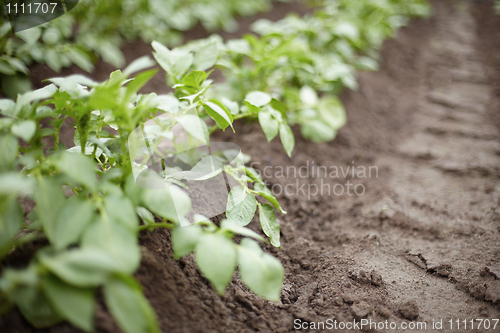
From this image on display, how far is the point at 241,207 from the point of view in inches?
36.6

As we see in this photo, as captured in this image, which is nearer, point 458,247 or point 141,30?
point 458,247

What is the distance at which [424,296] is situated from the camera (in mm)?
983

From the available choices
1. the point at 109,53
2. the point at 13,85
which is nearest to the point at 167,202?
the point at 13,85

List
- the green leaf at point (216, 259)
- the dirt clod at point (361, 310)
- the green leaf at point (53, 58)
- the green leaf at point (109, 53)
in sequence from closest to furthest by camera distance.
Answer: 1. the green leaf at point (216, 259)
2. the dirt clod at point (361, 310)
3. the green leaf at point (53, 58)
4. the green leaf at point (109, 53)

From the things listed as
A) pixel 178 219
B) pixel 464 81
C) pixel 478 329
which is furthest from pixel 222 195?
pixel 464 81

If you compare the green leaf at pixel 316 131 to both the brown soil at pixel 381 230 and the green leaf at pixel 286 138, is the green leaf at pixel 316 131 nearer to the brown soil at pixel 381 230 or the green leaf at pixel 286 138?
the brown soil at pixel 381 230

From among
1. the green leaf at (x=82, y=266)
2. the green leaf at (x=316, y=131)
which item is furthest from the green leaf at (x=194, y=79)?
the green leaf at (x=316, y=131)

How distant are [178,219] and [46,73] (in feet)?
6.25

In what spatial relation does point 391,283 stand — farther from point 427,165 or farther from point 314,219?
point 427,165

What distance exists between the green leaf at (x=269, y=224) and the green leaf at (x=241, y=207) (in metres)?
0.05

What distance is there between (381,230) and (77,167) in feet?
4.01

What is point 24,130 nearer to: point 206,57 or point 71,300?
point 71,300

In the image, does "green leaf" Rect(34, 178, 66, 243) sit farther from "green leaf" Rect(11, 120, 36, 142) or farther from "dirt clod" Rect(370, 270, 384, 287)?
"dirt clod" Rect(370, 270, 384, 287)

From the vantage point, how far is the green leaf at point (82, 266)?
1.67ft
